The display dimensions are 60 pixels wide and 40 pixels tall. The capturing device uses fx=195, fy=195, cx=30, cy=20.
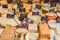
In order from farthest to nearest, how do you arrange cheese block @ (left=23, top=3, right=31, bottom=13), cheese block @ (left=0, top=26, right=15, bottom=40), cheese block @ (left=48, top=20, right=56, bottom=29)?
cheese block @ (left=23, top=3, right=31, bottom=13), cheese block @ (left=48, top=20, right=56, bottom=29), cheese block @ (left=0, top=26, right=15, bottom=40)

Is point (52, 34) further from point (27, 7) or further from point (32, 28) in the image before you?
point (27, 7)

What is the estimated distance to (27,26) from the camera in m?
1.04

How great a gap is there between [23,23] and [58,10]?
0.28m

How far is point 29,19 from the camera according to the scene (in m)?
1.10

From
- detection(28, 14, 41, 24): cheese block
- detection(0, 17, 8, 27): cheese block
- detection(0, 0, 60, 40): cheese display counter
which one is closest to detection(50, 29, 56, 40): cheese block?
detection(0, 0, 60, 40): cheese display counter

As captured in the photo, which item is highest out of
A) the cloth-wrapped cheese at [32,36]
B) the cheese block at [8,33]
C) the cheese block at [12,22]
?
the cheese block at [12,22]

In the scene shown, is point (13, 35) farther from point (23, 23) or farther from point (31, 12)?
point (31, 12)

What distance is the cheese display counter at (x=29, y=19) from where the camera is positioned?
3.13 ft

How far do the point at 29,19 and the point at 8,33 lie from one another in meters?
0.19

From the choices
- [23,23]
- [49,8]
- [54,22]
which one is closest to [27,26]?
[23,23]

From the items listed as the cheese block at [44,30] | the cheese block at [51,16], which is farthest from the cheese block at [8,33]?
the cheese block at [51,16]

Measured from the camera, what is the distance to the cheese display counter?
96cm

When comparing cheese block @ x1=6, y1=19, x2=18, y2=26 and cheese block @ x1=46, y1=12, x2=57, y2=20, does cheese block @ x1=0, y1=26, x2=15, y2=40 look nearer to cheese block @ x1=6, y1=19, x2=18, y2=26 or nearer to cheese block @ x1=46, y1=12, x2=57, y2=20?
cheese block @ x1=6, y1=19, x2=18, y2=26

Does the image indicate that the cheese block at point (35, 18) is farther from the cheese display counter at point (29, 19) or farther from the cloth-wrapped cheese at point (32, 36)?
the cloth-wrapped cheese at point (32, 36)
